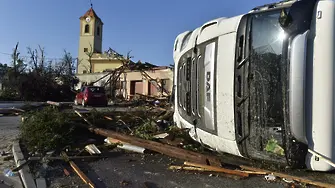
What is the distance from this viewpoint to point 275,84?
2922mm

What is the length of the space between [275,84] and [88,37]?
5272 cm

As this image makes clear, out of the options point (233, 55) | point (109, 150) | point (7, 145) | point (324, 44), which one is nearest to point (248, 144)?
point (233, 55)

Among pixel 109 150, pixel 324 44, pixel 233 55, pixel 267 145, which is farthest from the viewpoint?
pixel 109 150

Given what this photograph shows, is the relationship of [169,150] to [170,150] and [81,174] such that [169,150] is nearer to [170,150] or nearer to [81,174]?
[170,150]

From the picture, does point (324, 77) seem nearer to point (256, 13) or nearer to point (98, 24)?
point (256, 13)

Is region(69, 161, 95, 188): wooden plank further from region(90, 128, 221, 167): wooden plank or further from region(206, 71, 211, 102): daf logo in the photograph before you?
region(206, 71, 211, 102): daf logo

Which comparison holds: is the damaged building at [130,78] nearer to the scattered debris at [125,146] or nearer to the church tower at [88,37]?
the church tower at [88,37]

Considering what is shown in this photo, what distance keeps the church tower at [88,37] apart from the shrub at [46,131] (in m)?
45.6

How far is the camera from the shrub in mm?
5303

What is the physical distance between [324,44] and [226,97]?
1130 mm

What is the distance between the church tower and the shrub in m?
45.6

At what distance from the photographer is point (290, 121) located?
280 cm

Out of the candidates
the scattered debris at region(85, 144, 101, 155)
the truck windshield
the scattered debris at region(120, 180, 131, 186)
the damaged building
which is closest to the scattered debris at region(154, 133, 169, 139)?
the scattered debris at region(85, 144, 101, 155)

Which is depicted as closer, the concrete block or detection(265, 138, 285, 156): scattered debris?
detection(265, 138, 285, 156): scattered debris
